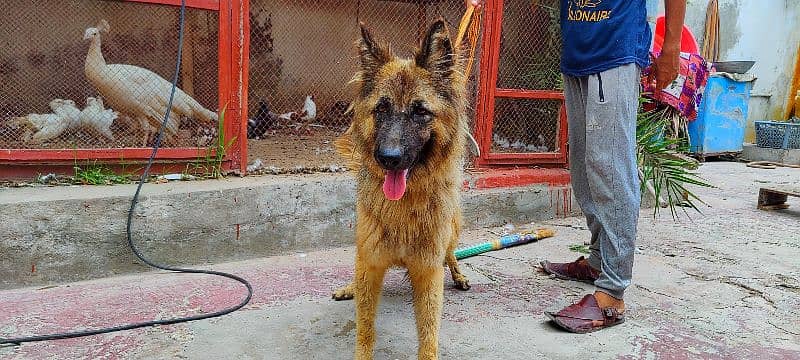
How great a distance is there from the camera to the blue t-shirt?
113 inches

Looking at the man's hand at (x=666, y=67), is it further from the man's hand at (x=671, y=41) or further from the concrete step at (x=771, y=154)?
the concrete step at (x=771, y=154)

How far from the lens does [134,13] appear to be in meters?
3.91

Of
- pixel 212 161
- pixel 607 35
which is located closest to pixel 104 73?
pixel 212 161

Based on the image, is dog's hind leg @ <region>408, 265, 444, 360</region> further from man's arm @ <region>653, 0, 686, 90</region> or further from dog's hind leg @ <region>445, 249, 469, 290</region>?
man's arm @ <region>653, 0, 686, 90</region>

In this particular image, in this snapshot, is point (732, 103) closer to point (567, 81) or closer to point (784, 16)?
point (784, 16)

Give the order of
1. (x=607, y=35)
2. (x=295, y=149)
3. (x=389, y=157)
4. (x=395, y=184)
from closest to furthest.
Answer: (x=389, y=157)
(x=395, y=184)
(x=607, y=35)
(x=295, y=149)

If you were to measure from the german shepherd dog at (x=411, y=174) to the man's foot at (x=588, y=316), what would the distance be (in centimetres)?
78

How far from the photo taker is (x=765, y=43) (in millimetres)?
11578

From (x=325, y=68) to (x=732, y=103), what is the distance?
7256 millimetres

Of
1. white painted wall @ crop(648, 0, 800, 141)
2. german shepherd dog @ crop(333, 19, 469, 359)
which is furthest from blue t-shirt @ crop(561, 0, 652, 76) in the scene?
white painted wall @ crop(648, 0, 800, 141)

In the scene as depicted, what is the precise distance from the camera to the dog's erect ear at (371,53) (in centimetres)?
256

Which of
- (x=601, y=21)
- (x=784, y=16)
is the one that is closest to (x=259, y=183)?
(x=601, y=21)

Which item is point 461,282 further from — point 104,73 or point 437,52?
point 104,73

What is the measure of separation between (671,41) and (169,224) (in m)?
3.18
